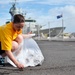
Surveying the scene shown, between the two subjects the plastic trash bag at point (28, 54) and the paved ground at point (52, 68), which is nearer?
the paved ground at point (52, 68)

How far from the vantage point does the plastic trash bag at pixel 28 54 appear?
23.7 feet

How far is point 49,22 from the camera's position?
112 feet

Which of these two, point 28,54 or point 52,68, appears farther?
point 28,54

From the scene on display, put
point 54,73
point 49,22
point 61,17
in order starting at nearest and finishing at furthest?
point 54,73, point 61,17, point 49,22

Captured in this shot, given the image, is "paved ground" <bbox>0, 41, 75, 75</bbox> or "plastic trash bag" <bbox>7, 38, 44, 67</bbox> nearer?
"paved ground" <bbox>0, 41, 75, 75</bbox>

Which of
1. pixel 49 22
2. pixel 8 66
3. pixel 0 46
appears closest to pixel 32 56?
pixel 8 66

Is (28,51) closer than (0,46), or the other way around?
(0,46)

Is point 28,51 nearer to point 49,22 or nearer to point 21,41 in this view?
point 21,41

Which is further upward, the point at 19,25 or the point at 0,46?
the point at 19,25

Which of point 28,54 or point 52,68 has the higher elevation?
point 28,54

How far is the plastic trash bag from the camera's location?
7238 millimetres

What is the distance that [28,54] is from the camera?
760 centimetres

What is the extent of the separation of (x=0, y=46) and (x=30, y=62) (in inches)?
45.0

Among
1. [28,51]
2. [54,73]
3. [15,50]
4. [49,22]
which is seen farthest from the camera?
[49,22]
